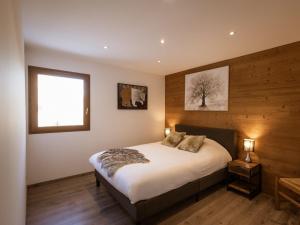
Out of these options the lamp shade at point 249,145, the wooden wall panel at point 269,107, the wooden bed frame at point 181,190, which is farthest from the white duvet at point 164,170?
the wooden wall panel at point 269,107

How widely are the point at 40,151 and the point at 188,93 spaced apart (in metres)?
3.48

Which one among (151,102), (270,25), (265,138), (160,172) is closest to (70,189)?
(160,172)

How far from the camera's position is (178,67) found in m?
4.05

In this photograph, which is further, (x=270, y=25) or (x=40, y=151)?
(x=40, y=151)

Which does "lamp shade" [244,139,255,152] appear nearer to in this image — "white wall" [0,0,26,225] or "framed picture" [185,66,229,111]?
"framed picture" [185,66,229,111]

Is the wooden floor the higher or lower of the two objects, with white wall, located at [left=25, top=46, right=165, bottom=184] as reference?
lower

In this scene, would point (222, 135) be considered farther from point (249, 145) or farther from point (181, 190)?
point (181, 190)

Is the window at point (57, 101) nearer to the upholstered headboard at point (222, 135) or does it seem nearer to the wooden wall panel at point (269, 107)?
the upholstered headboard at point (222, 135)

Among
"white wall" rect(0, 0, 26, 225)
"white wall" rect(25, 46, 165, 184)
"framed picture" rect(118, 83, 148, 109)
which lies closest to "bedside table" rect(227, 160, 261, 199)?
"white wall" rect(25, 46, 165, 184)

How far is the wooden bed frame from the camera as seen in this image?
1.91m

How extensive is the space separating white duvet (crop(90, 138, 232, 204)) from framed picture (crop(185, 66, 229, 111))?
3.08 feet

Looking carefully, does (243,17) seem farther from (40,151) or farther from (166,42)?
(40,151)

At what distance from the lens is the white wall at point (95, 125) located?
9.78ft

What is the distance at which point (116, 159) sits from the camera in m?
2.51
